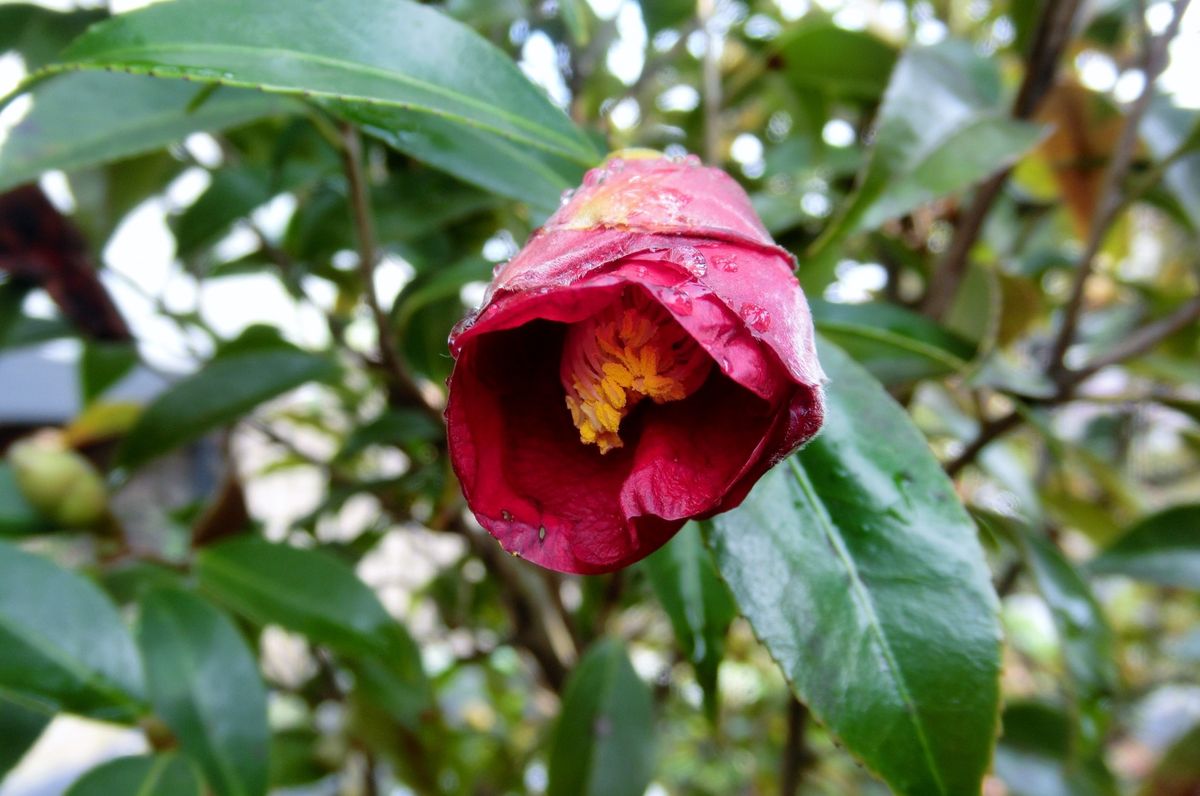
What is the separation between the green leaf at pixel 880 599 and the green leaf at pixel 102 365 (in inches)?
35.9

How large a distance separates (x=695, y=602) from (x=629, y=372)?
201mm

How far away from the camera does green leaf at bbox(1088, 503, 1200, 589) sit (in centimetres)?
76

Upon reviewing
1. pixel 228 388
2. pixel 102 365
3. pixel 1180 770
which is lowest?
pixel 1180 770

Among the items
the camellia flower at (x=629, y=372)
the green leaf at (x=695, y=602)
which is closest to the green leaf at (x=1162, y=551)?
the green leaf at (x=695, y=602)

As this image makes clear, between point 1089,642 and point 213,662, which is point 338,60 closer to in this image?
point 213,662

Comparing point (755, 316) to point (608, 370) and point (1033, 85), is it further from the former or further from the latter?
point (1033, 85)

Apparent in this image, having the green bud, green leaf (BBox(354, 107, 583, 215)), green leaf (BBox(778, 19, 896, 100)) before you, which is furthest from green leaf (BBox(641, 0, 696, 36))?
the green bud

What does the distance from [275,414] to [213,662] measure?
2.98ft

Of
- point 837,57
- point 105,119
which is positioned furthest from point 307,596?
point 837,57

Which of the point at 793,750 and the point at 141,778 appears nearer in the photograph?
the point at 141,778

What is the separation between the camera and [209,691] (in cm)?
68

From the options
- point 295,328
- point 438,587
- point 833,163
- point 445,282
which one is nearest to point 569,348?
point 445,282

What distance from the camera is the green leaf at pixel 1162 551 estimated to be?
0.76 metres

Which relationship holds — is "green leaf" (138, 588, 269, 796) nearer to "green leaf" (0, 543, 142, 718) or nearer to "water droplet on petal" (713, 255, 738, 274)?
"green leaf" (0, 543, 142, 718)
